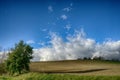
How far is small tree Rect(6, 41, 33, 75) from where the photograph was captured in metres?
93.7

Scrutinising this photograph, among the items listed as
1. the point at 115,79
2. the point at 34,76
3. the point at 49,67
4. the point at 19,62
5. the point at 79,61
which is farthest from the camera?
the point at 79,61

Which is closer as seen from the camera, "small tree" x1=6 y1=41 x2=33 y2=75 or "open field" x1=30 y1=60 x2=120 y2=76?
"small tree" x1=6 y1=41 x2=33 y2=75

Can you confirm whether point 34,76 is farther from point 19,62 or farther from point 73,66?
point 73,66

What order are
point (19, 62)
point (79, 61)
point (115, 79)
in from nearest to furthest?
point (115, 79) < point (19, 62) < point (79, 61)

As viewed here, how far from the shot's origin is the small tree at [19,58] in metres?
93.7

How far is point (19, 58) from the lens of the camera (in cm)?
9425

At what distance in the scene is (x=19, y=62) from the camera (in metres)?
93.7

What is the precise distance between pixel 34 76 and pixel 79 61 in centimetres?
3553

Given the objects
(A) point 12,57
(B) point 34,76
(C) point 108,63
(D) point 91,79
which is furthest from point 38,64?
(D) point 91,79

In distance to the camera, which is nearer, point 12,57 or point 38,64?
point 12,57

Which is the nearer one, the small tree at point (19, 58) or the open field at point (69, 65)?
the small tree at point (19, 58)

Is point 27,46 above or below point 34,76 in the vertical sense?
above

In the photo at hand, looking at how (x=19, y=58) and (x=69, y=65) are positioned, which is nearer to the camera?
(x=19, y=58)

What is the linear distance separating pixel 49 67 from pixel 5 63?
44.3ft
